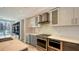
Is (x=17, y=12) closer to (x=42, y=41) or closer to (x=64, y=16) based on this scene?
(x=42, y=41)

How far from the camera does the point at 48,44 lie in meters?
1.64

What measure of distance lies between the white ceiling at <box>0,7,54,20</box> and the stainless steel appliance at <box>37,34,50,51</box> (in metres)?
0.46

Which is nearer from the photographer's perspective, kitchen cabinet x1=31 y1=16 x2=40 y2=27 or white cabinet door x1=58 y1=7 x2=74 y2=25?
white cabinet door x1=58 y1=7 x2=74 y2=25

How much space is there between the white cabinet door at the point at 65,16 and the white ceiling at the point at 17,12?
12.7 inches

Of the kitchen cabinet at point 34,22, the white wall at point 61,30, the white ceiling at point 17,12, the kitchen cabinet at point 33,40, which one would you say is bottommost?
the kitchen cabinet at point 33,40

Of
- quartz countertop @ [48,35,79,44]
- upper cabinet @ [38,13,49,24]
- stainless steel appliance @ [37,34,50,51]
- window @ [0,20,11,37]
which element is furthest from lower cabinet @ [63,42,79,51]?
window @ [0,20,11,37]

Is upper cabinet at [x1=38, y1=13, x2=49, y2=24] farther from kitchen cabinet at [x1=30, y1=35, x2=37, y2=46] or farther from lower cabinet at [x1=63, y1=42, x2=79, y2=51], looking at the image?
lower cabinet at [x1=63, y1=42, x2=79, y2=51]

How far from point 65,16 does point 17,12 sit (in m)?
0.87

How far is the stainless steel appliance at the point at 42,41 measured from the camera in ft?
5.35

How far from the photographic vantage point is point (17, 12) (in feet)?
5.10

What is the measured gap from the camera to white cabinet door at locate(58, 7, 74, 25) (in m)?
1.53

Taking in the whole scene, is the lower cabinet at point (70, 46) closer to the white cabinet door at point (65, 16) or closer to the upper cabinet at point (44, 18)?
the white cabinet door at point (65, 16)

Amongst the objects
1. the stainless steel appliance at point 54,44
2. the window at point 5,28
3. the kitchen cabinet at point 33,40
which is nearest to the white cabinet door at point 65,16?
the stainless steel appliance at point 54,44
